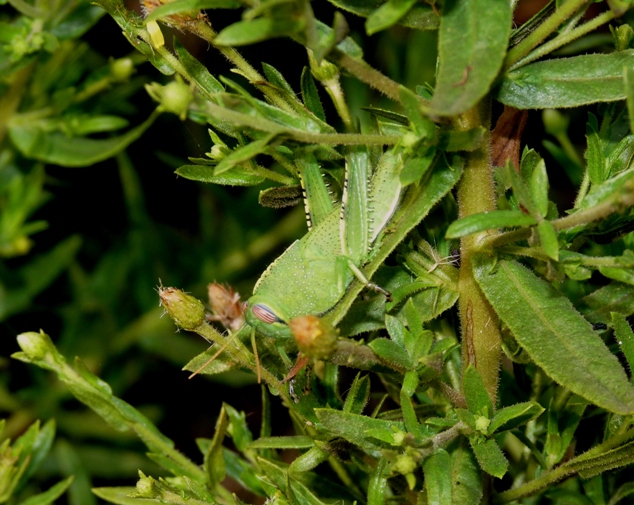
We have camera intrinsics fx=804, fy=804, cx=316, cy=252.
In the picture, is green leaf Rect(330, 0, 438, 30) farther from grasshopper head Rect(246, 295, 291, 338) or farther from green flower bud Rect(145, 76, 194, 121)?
grasshopper head Rect(246, 295, 291, 338)

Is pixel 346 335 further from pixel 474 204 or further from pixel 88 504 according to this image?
pixel 88 504

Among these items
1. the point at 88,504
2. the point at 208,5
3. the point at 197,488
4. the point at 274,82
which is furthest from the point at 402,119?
the point at 88,504

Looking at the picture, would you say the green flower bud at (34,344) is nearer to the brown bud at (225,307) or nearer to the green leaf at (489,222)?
the brown bud at (225,307)

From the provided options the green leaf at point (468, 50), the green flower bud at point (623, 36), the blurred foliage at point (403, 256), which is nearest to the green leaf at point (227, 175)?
the blurred foliage at point (403, 256)

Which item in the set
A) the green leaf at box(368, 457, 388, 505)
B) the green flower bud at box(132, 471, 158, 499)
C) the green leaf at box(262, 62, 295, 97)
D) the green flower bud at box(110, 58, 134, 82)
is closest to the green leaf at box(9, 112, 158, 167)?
the green flower bud at box(110, 58, 134, 82)

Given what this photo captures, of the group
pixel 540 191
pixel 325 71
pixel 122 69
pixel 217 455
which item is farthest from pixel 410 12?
pixel 122 69

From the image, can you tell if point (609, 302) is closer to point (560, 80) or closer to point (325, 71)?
point (560, 80)
